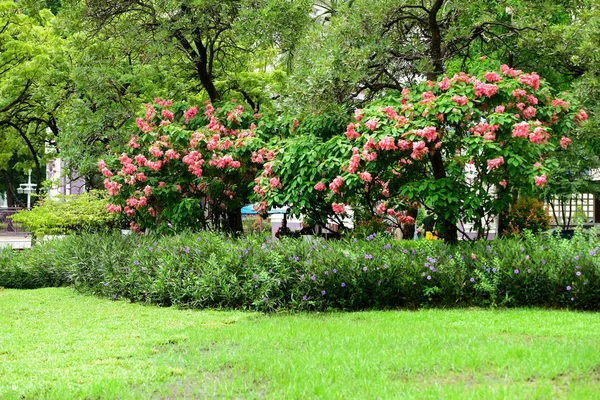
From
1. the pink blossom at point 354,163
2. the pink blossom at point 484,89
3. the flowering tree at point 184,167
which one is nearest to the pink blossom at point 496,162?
the pink blossom at point 484,89

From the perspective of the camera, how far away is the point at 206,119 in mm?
14953

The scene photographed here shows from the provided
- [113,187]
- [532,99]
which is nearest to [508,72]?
[532,99]

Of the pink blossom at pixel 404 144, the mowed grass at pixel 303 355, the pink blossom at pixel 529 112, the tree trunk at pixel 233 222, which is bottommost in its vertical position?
the mowed grass at pixel 303 355

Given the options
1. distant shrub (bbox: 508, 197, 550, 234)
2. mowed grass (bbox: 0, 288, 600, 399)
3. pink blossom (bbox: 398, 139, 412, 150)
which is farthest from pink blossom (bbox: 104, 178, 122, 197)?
distant shrub (bbox: 508, 197, 550, 234)

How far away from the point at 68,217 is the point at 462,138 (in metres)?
11.0

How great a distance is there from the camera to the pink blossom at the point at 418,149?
33.4 ft

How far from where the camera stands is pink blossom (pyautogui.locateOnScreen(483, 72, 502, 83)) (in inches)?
420

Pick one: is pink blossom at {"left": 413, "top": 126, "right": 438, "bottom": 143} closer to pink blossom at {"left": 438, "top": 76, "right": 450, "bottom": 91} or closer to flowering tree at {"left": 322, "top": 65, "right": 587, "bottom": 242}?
flowering tree at {"left": 322, "top": 65, "right": 587, "bottom": 242}

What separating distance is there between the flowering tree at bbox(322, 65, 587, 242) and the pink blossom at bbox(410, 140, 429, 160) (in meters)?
0.02

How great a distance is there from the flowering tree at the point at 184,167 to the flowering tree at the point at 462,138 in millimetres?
3146

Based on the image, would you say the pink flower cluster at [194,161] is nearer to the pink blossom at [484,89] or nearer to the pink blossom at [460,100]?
the pink blossom at [460,100]

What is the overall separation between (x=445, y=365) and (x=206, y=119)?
1003 centimetres

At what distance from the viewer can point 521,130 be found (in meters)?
9.92

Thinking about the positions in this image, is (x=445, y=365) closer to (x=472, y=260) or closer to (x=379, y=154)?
(x=472, y=260)
